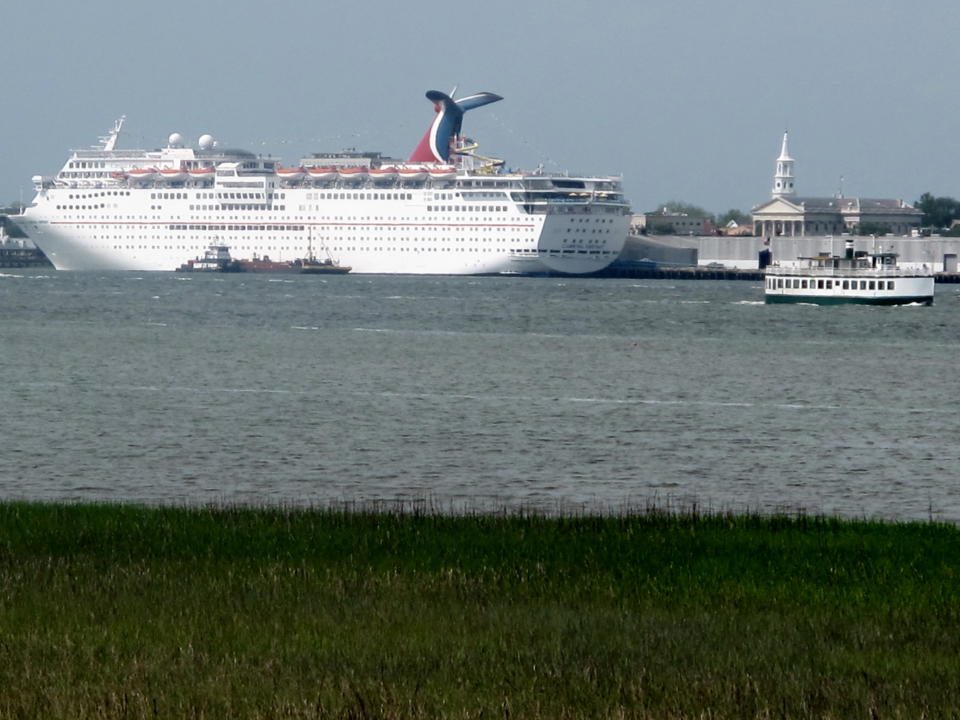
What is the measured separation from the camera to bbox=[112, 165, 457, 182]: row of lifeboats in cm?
12556

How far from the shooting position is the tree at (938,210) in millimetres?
191750

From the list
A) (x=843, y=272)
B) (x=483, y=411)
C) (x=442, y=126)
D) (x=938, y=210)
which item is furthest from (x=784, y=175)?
(x=483, y=411)

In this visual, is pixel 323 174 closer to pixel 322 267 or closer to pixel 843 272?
pixel 322 267

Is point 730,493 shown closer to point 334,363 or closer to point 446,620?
point 446,620

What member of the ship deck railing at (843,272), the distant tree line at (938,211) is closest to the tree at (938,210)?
the distant tree line at (938,211)

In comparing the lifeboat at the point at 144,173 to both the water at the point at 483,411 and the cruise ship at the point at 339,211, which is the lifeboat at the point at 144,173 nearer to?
the cruise ship at the point at 339,211

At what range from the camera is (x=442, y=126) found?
14100cm

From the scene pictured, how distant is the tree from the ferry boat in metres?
114

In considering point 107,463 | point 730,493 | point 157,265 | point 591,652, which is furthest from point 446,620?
point 157,265

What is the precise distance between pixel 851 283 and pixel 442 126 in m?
67.3

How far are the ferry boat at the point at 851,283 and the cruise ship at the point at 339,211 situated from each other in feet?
129

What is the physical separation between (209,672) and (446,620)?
166 cm

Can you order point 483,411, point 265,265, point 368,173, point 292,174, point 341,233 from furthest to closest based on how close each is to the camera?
point 292,174 → point 265,265 → point 368,173 → point 341,233 → point 483,411

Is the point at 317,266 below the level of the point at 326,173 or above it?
below
